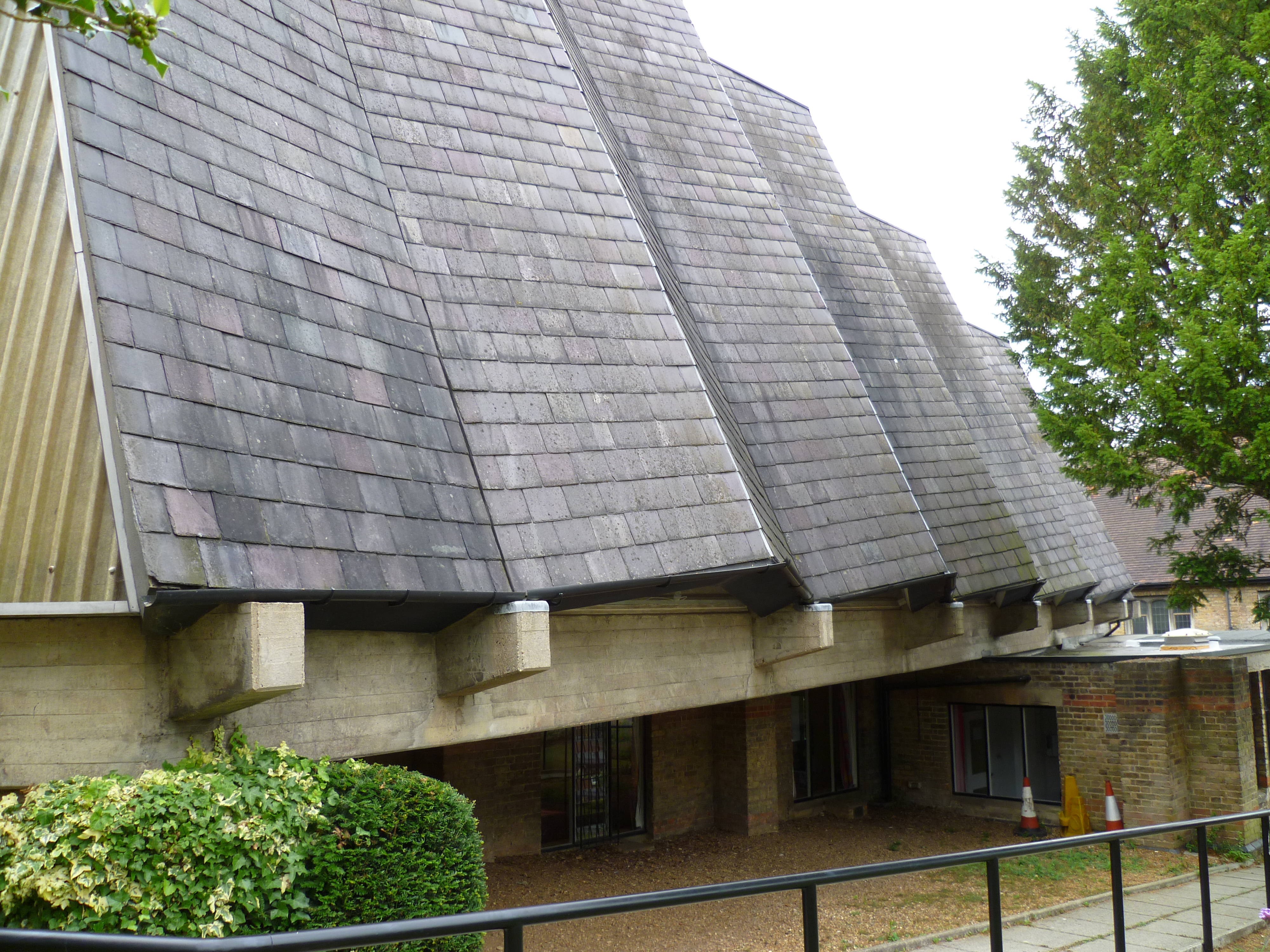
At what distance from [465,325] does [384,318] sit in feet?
2.58

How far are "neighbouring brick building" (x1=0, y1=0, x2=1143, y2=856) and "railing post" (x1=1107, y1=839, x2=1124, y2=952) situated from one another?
128 inches

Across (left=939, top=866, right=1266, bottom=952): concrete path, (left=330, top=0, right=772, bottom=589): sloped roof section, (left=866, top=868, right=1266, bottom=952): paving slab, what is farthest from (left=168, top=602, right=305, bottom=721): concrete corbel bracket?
(left=939, top=866, right=1266, bottom=952): concrete path

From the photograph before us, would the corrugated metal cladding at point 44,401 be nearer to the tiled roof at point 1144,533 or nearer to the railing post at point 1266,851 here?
the railing post at point 1266,851

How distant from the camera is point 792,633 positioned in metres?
9.58

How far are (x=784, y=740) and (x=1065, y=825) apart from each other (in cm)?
419

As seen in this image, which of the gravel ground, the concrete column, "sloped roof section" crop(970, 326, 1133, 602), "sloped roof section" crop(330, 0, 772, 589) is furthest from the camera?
"sloped roof section" crop(970, 326, 1133, 602)

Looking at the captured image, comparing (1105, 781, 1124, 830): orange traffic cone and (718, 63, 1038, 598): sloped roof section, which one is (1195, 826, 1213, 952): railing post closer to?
(718, 63, 1038, 598): sloped roof section

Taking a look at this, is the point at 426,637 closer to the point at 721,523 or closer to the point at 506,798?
the point at 721,523

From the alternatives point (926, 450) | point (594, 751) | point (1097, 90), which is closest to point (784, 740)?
point (594, 751)

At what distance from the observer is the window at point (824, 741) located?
16.0 metres

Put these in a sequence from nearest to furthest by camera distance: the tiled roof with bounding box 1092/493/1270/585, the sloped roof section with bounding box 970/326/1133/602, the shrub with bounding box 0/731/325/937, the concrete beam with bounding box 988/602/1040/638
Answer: the shrub with bounding box 0/731/325/937, the concrete beam with bounding box 988/602/1040/638, the sloped roof section with bounding box 970/326/1133/602, the tiled roof with bounding box 1092/493/1270/585

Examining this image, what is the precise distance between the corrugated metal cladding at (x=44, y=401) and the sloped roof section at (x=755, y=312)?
241 inches

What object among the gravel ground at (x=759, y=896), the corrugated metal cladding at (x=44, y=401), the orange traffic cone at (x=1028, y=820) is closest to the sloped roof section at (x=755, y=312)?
the gravel ground at (x=759, y=896)

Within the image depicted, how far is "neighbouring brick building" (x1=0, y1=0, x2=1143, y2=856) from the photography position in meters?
5.28
